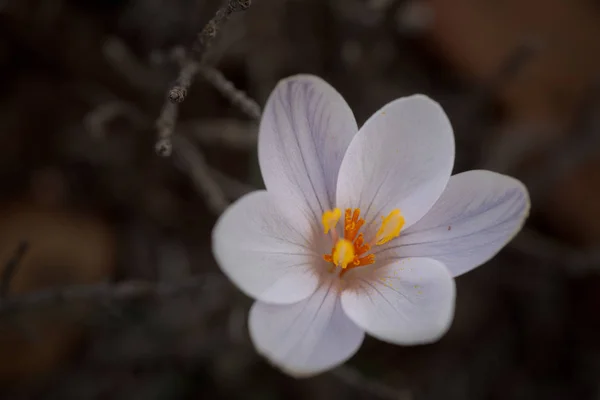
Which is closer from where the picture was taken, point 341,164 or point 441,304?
point 441,304

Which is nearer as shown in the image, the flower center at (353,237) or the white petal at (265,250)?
the white petal at (265,250)

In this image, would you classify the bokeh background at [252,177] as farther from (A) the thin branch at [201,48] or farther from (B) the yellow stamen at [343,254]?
(B) the yellow stamen at [343,254]

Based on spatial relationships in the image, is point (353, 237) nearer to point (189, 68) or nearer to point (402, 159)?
point (402, 159)

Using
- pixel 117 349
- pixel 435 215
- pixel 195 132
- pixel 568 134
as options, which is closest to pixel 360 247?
pixel 435 215

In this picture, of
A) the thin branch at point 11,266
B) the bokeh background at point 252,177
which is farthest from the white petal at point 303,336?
the bokeh background at point 252,177

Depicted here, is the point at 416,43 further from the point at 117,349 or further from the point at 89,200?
the point at 117,349

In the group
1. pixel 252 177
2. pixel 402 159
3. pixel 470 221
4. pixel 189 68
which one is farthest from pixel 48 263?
pixel 470 221
